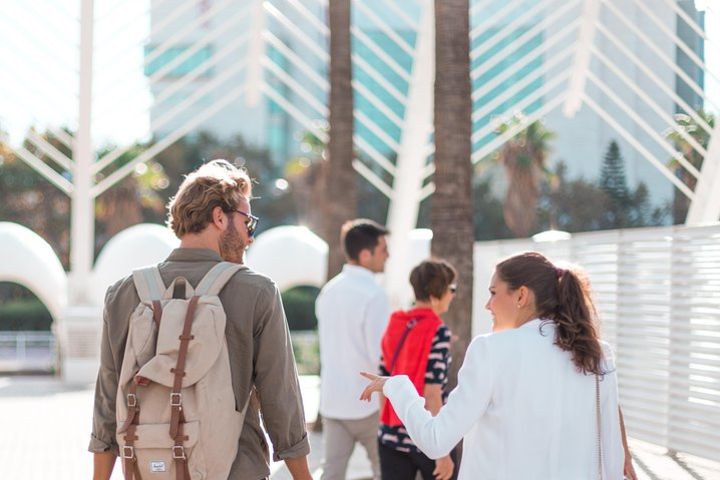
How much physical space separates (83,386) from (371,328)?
14881mm

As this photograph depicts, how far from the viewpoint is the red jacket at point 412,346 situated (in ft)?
18.8

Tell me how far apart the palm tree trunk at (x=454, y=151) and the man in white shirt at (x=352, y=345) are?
5.14 feet

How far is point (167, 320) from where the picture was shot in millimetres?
3602

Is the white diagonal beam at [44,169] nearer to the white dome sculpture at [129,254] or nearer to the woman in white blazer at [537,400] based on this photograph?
the white dome sculpture at [129,254]

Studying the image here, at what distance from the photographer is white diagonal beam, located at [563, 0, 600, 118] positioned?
2138 cm

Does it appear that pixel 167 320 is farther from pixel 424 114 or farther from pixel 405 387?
pixel 424 114

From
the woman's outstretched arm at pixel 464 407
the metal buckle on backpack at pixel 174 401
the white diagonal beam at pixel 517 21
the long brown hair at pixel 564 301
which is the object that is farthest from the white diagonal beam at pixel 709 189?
the metal buckle on backpack at pixel 174 401

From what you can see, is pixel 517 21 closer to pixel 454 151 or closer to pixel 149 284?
pixel 454 151

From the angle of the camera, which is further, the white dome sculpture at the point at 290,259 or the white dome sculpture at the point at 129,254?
the white dome sculpture at the point at 290,259

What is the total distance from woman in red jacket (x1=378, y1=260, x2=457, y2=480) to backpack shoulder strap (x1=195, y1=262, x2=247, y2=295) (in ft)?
6.80

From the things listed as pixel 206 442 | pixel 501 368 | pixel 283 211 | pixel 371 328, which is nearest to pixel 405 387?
pixel 501 368

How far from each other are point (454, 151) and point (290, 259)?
1762cm

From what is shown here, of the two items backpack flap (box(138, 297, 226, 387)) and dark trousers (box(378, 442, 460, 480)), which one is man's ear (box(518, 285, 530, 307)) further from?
dark trousers (box(378, 442, 460, 480))

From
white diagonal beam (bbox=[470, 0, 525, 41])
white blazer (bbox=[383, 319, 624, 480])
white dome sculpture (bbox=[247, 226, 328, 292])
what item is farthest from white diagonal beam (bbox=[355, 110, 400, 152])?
white blazer (bbox=[383, 319, 624, 480])
